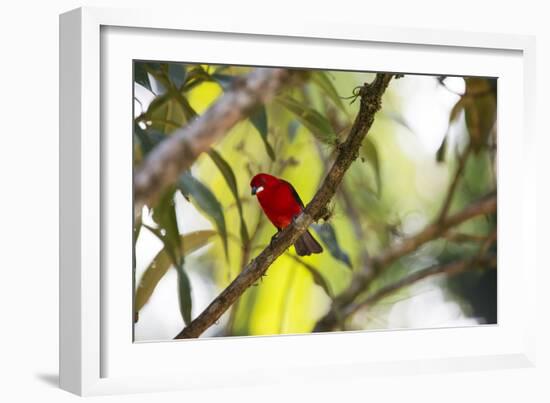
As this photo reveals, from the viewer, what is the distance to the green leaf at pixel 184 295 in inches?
146

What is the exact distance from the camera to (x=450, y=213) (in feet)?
13.7

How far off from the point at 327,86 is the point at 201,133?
Result: 49cm

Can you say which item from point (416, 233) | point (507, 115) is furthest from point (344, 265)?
point (507, 115)

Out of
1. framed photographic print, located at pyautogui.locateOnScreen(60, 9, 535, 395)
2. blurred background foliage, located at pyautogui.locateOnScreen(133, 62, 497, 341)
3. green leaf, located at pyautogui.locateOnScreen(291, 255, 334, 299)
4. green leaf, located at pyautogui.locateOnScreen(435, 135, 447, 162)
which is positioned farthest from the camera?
green leaf, located at pyautogui.locateOnScreen(435, 135, 447, 162)

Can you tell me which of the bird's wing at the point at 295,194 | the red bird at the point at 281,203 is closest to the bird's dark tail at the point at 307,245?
the red bird at the point at 281,203

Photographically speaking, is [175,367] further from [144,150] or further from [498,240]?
[498,240]

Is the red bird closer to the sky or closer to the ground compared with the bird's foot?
closer to the sky

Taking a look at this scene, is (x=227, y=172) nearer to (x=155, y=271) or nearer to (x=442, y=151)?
(x=155, y=271)

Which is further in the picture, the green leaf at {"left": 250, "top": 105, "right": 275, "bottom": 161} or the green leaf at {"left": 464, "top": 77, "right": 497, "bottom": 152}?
the green leaf at {"left": 464, "top": 77, "right": 497, "bottom": 152}

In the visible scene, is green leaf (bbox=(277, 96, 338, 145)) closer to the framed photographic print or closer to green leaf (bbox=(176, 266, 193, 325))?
the framed photographic print

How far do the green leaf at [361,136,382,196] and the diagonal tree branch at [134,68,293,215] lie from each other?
38cm

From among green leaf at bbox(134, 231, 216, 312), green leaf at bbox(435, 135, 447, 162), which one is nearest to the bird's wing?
green leaf at bbox(134, 231, 216, 312)

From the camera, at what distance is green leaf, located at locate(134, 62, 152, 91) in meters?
3.62

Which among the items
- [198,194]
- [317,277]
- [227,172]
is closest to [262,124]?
[227,172]
